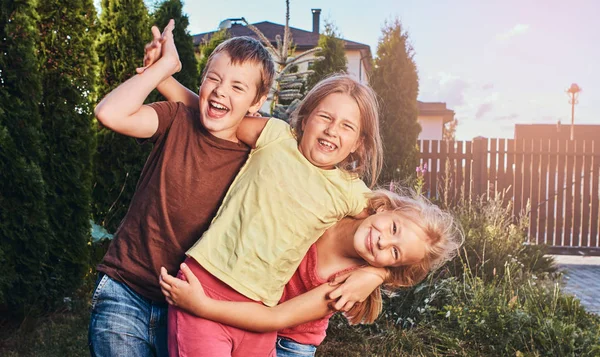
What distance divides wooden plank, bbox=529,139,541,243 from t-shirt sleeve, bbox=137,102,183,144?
973 cm

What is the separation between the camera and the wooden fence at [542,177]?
33.8 feet

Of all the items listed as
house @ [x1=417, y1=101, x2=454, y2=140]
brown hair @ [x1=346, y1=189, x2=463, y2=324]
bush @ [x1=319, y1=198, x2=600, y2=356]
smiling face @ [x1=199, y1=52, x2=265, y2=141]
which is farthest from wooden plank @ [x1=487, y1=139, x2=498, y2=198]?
house @ [x1=417, y1=101, x2=454, y2=140]

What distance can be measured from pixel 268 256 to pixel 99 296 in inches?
20.7

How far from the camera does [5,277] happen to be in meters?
3.98

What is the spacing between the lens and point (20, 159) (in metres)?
3.99

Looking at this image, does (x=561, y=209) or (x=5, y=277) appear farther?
(x=561, y=209)

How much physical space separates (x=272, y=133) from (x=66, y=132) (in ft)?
10.8

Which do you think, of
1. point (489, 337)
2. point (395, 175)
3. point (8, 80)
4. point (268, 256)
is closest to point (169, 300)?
point (268, 256)

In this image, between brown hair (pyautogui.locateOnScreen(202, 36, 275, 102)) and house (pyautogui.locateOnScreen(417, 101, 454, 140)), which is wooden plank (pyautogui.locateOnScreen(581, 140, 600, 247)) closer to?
brown hair (pyautogui.locateOnScreen(202, 36, 275, 102))

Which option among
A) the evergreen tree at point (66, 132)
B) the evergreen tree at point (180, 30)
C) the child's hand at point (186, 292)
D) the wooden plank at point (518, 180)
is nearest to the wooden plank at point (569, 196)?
the wooden plank at point (518, 180)

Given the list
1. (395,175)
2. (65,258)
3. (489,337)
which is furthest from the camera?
(395,175)

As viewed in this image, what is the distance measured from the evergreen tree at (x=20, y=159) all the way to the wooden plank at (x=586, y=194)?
30.8 feet

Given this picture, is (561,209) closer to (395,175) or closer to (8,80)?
(395,175)

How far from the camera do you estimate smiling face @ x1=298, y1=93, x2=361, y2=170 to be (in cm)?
163
